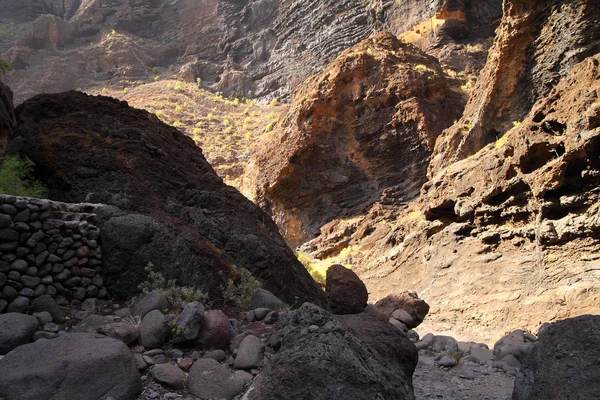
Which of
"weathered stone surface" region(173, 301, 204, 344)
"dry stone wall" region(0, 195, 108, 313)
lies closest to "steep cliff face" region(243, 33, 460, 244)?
"dry stone wall" region(0, 195, 108, 313)

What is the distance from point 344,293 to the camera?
9.09 meters

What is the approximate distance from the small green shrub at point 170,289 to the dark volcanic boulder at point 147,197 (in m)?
0.14

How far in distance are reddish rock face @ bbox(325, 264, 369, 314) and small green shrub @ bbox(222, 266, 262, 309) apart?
2.77 m

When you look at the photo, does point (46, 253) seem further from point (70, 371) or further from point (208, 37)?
point (208, 37)

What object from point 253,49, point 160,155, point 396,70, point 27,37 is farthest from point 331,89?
point 27,37

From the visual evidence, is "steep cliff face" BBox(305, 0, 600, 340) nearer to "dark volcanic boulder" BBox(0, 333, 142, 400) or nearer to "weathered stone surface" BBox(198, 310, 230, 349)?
"weathered stone surface" BBox(198, 310, 230, 349)

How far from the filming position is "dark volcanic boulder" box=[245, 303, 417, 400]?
10.0 feet

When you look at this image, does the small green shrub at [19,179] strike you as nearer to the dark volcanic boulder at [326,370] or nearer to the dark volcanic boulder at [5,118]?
the dark volcanic boulder at [5,118]

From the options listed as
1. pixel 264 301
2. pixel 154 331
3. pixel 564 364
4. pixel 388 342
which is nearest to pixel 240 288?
pixel 264 301

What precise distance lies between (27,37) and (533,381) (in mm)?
63968

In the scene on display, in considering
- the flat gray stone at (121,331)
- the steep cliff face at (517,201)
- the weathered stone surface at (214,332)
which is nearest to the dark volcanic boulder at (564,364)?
the weathered stone surface at (214,332)

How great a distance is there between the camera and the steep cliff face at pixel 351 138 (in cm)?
2375

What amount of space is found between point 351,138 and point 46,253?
21189mm

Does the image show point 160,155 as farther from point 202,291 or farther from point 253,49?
point 253,49
